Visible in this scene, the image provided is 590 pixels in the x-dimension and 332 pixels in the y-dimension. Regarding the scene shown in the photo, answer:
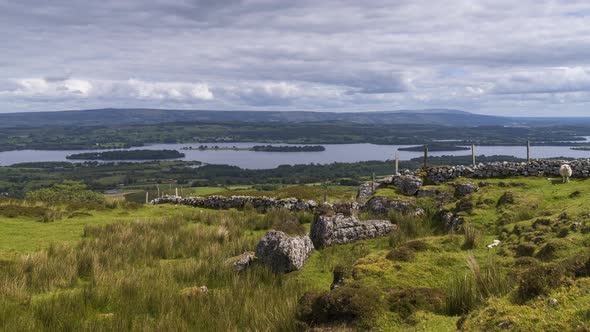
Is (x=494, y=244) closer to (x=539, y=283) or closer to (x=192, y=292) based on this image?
(x=539, y=283)

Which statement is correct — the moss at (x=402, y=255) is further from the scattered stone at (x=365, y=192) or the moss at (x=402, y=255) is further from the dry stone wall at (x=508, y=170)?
the scattered stone at (x=365, y=192)

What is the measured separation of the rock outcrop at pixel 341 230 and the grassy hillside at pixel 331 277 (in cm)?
44

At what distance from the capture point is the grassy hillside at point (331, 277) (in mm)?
4926

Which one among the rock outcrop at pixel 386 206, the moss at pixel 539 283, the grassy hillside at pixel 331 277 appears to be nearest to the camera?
the moss at pixel 539 283

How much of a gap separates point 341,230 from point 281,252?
328 cm

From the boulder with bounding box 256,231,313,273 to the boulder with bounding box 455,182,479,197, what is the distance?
9102 millimetres

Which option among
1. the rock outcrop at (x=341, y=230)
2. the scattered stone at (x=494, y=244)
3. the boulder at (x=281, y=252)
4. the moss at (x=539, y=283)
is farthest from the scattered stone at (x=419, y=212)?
the moss at (x=539, y=283)

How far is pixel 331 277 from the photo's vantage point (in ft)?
31.6

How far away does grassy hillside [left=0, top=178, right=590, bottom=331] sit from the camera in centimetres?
493

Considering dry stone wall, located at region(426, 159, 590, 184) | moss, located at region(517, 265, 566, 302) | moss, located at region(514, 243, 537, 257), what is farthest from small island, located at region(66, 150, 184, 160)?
moss, located at region(517, 265, 566, 302)

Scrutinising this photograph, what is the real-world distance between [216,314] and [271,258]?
3.43 meters

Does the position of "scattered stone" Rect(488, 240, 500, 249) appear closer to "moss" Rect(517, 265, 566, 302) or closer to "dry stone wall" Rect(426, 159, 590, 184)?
"moss" Rect(517, 265, 566, 302)

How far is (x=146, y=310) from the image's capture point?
7285 mm

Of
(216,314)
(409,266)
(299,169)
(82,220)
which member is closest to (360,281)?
(409,266)
